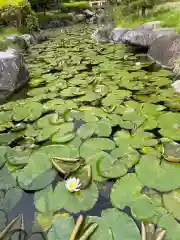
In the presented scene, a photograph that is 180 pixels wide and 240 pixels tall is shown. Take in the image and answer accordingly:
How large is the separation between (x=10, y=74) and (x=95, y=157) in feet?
8.05

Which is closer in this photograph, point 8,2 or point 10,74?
point 10,74

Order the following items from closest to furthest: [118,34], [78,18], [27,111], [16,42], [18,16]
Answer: [27,111] < [16,42] < [118,34] < [18,16] < [78,18]

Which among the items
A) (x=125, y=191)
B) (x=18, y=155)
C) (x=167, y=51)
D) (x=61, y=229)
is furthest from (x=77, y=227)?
(x=167, y=51)

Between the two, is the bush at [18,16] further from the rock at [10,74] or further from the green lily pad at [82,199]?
the green lily pad at [82,199]

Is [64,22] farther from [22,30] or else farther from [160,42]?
[160,42]

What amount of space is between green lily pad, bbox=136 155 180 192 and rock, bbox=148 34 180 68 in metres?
2.58

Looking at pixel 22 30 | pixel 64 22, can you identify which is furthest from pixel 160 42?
pixel 64 22

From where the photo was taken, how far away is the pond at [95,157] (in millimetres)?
1308

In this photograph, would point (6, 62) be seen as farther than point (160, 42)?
No

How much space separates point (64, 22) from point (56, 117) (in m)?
14.6

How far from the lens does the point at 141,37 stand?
5.68m

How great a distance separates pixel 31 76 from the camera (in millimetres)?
4195

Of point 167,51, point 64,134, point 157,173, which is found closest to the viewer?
point 157,173

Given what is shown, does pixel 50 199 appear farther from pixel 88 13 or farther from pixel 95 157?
pixel 88 13
